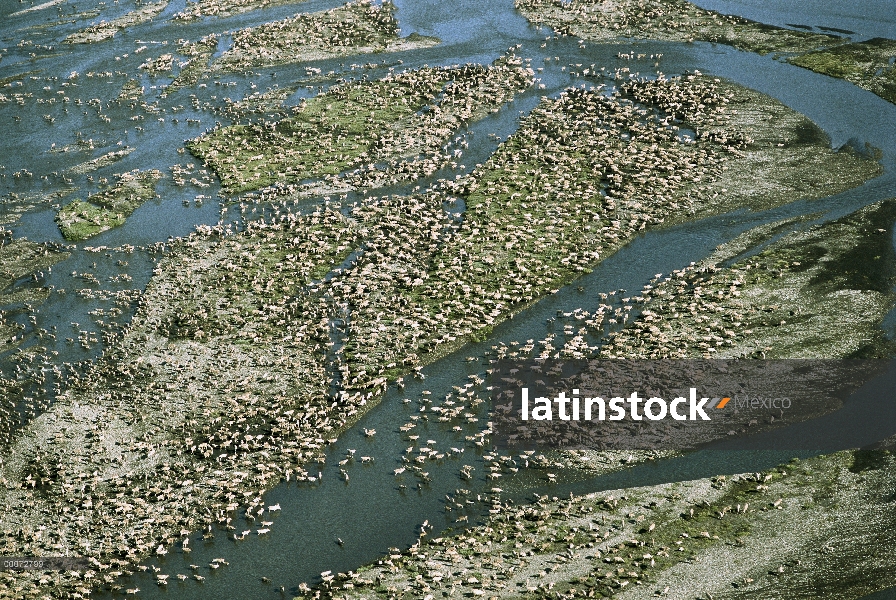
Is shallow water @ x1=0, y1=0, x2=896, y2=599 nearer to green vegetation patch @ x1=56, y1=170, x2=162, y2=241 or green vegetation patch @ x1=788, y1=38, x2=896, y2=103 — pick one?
green vegetation patch @ x1=56, y1=170, x2=162, y2=241

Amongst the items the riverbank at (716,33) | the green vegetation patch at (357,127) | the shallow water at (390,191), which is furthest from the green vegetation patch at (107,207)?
the riverbank at (716,33)

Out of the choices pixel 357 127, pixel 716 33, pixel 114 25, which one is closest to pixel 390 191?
pixel 357 127

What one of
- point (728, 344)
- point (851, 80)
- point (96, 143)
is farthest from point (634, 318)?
point (96, 143)

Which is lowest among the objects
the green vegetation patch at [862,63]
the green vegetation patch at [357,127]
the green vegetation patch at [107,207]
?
the green vegetation patch at [107,207]

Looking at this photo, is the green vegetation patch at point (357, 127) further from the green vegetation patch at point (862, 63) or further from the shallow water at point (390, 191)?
the green vegetation patch at point (862, 63)

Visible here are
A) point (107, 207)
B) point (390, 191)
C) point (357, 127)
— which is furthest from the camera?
point (357, 127)

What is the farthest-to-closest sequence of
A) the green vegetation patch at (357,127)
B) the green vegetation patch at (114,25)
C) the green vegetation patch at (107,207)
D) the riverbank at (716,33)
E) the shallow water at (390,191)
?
1. the green vegetation patch at (114,25)
2. the riverbank at (716,33)
3. the green vegetation patch at (357,127)
4. the green vegetation patch at (107,207)
5. the shallow water at (390,191)

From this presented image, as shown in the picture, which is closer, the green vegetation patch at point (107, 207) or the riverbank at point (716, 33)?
the green vegetation patch at point (107, 207)

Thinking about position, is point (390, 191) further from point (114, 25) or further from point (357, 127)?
point (114, 25)

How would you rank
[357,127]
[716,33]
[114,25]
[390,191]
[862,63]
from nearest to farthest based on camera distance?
[390,191] → [357,127] → [862,63] → [716,33] → [114,25]
